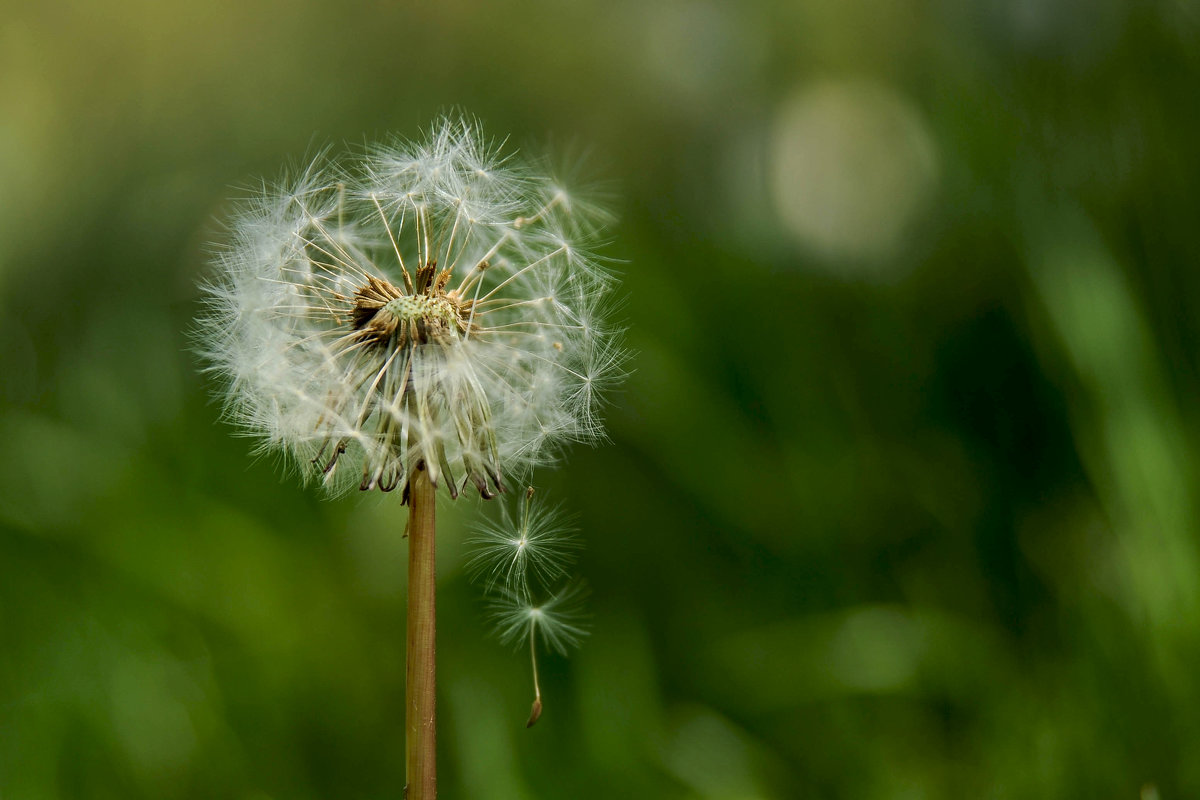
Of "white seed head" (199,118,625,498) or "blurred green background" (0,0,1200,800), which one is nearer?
"white seed head" (199,118,625,498)

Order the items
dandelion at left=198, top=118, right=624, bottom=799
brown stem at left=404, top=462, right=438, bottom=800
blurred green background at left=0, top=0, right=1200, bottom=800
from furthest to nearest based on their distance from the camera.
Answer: blurred green background at left=0, top=0, right=1200, bottom=800
dandelion at left=198, top=118, right=624, bottom=799
brown stem at left=404, top=462, right=438, bottom=800

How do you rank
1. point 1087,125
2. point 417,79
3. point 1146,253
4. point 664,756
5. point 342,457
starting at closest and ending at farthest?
point 342,457 → point 664,756 → point 1146,253 → point 1087,125 → point 417,79

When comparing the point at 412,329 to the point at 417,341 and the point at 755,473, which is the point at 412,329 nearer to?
the point at 417,341

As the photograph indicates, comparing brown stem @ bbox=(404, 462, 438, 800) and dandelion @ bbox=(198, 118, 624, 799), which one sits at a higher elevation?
dandelion @ bbox=(198, 118, 624, 799)

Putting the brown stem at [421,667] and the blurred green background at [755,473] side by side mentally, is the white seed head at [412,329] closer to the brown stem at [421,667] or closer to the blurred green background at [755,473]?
the brown stem at [421,667]

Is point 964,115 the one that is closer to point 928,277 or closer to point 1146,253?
point 928,277

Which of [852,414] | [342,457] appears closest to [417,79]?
[852,414]

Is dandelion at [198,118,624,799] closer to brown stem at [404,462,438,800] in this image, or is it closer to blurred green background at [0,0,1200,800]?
brown stem at [404,462,438,800]

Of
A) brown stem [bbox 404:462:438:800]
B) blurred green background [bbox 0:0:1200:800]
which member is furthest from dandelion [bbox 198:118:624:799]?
blurred green background [bbox 0:0:1200:800]
